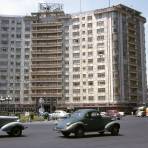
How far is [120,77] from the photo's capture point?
12381cm

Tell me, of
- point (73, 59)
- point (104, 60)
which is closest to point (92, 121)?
point (104, 60)

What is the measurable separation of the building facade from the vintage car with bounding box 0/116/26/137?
95.7 meters

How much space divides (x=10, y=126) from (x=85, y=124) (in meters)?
5.12

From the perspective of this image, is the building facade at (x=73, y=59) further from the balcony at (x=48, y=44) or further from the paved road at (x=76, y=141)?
the paved road at (x=76, y=141)

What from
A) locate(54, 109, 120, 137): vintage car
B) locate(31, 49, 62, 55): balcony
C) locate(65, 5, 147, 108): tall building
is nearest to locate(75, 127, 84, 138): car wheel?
locate(54, 109, 120, 137): vintage car

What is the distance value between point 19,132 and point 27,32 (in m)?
113

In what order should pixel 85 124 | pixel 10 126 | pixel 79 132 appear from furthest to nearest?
pixel 10 126
pixel 85 124
pixel 79 132

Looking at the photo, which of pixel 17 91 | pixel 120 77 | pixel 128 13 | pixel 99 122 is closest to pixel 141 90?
pixel 120 77

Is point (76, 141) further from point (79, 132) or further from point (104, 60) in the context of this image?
point (104, 60)

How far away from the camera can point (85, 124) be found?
24234 millimetres

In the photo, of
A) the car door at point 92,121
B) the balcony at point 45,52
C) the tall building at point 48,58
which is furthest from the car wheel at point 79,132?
the balcony at point 45,52

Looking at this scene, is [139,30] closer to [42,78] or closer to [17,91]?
[42,78]

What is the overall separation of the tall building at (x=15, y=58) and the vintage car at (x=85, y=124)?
349ft

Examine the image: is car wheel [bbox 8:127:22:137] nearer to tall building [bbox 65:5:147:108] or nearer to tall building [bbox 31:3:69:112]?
tall building [bbox 65:5:147:108]
